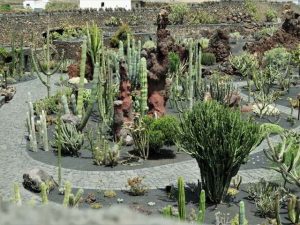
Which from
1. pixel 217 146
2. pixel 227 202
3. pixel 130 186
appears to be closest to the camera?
pixel 217 146

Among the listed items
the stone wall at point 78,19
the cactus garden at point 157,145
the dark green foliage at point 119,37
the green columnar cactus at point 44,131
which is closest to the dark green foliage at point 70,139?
the cactus garden at point 157,145

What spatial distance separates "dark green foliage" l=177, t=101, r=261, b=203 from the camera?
9086 millimetres

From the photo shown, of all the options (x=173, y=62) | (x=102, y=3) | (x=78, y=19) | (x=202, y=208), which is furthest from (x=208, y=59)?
(x=102, y=3)

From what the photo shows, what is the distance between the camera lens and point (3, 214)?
1.26m

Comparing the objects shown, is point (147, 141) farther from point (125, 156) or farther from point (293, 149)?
point (293, 149)

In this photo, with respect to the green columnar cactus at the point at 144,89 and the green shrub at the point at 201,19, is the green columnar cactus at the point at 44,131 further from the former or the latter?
the green shrub at the point at 201,19

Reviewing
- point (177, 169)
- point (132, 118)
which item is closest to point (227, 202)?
point (177, 169)

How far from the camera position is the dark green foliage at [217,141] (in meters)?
9.09

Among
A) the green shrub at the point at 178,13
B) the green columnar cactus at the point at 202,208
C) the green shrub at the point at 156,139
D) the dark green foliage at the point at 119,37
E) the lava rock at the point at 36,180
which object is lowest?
the lava rock at the point at 36,180

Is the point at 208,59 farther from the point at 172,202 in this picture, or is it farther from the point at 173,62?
the point at 172,202

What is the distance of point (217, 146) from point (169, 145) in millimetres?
4339

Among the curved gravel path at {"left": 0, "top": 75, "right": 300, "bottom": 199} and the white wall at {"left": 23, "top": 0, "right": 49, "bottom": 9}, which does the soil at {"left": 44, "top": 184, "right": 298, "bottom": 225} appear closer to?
the curved gravel path at {"left": 0, "top": 75, "right": 300, "bottom": 199}

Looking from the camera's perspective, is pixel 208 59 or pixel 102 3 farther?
pixel 102 3

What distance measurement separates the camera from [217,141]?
9180 mm
